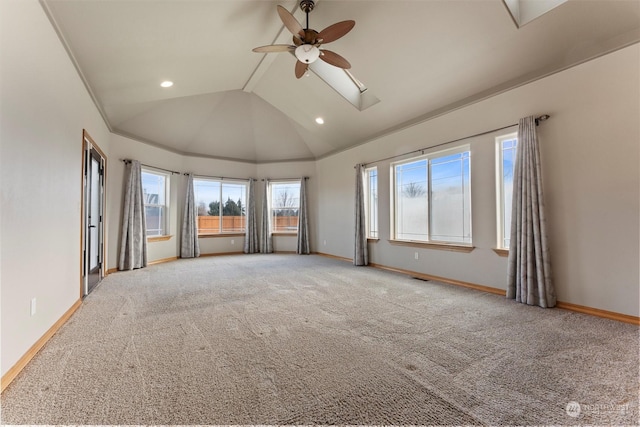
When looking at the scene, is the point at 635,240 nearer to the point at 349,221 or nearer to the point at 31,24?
the point at 349,221

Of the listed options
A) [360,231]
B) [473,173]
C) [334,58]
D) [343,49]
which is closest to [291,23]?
[334,58]

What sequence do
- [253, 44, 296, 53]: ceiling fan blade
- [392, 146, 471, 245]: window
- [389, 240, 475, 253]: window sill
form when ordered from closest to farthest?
[253, 44, 296, 53]: ceiling fan blade < [389, 240, 475, 253]: window sill < [392, 146, 471, 245]: window

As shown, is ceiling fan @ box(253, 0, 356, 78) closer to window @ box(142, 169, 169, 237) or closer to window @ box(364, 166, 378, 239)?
window @ box(364, 166, 378, 239)

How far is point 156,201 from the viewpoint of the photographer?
6.55 metres

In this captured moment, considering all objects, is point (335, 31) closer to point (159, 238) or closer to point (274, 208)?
point (159, 238)

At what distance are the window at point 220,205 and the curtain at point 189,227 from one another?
1.08 feet

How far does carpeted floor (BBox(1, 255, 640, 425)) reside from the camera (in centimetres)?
147

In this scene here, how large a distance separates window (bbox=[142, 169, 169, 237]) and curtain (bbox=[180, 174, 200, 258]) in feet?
1.45

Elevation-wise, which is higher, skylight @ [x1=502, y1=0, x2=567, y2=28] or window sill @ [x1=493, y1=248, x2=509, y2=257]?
skylight @ [x1=502, y1=0, x2=567, y2=28]

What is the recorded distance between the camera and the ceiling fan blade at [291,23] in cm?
269

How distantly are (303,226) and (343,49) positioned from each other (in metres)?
4.79

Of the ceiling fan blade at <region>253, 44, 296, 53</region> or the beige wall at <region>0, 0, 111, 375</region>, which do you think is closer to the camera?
the beige wall at <region>0, 0, 111, 375</region>

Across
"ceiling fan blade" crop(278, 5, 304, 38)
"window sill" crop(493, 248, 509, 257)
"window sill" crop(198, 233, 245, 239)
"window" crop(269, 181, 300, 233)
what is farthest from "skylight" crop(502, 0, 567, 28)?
"window sill" crop(198, 233, 245, 239)

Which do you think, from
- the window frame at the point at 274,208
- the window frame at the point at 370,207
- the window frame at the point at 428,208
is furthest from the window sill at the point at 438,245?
the window frame at the point at 274,208
